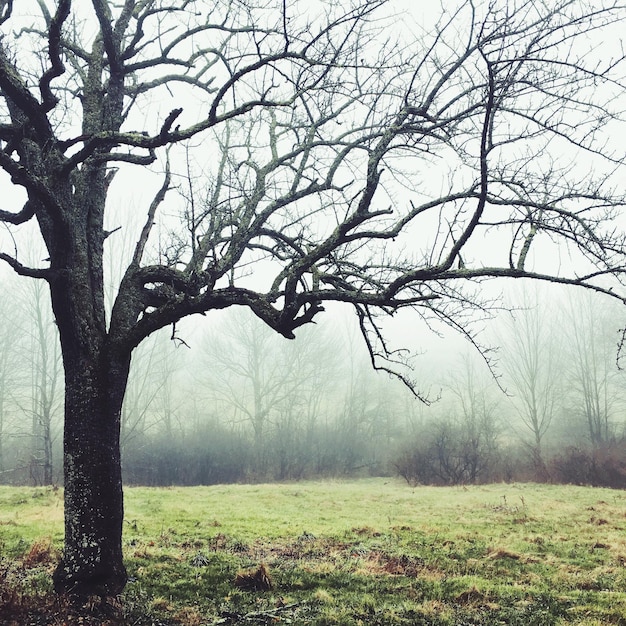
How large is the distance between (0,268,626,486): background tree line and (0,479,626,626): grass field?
11.7 m

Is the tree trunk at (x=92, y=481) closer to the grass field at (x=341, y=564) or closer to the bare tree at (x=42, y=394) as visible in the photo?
the grass field at (x=341, y=564)

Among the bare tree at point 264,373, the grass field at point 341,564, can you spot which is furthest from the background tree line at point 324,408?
the grass field at point 341,564

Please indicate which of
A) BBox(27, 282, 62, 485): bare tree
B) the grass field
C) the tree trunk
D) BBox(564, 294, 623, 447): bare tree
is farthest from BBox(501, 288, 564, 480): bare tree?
the tree trunk

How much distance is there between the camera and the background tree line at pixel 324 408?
25.2 m

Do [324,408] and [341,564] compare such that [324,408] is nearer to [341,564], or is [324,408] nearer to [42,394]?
[42,394]

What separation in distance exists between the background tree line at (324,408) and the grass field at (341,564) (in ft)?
38.3

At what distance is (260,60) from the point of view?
5023 mm

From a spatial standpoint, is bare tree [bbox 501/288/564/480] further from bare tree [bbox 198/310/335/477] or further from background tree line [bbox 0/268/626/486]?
bare tree [bbox 198/310/335/477]

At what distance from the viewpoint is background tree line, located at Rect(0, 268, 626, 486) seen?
25.2 metres

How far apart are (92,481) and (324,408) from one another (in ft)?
105

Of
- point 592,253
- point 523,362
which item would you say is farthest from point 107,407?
point 523,362

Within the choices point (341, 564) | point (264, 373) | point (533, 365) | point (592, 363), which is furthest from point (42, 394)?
point (592, 363)

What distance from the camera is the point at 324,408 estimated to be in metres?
36.4

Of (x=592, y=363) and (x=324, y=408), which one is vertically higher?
(x=592, y=363)
